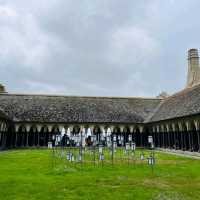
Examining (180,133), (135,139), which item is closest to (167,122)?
(180,133)

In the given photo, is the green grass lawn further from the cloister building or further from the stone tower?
the stone tower

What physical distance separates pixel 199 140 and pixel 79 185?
1666 centimetres

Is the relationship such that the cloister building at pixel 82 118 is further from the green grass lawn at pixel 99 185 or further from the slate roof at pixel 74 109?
the green grass lawn at pixel 99 185

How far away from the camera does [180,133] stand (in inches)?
1040

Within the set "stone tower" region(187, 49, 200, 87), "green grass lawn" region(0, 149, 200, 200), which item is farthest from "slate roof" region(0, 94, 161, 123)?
"green grass lawn" region(0, 149, 200, 200)

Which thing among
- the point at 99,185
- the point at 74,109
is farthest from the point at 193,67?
the point at 99,185

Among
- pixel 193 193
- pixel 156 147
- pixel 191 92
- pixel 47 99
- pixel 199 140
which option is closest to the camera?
pixel 193 193

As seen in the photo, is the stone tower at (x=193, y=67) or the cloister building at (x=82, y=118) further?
the stone tower at (x=193, y=67)

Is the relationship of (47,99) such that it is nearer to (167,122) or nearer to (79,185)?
(167,122)

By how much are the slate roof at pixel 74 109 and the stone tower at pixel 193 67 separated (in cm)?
757

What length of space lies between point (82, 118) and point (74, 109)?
2318 millimetres

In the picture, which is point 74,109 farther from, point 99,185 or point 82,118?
point 99,185

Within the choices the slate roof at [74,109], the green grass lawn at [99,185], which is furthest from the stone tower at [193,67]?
the green grass lawn at [99,185]

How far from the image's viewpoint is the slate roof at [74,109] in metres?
33.3
